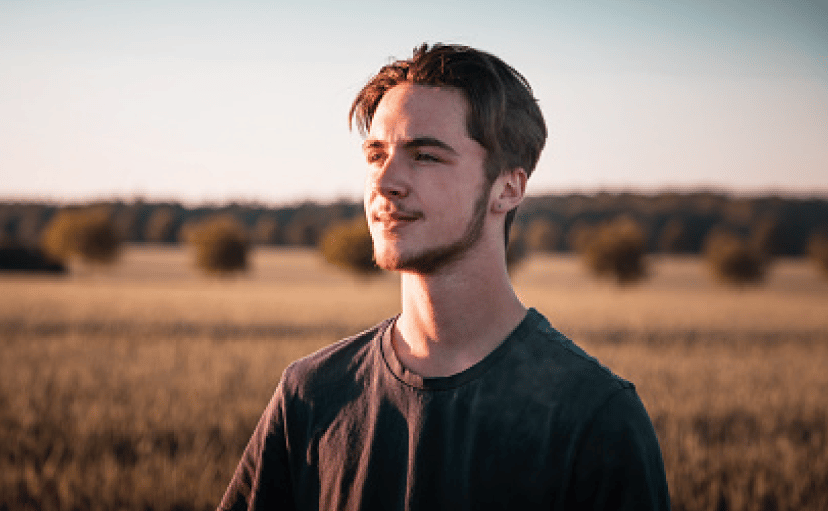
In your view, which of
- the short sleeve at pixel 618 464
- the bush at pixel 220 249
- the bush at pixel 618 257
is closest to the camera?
the short sleeve at pixel 618 464

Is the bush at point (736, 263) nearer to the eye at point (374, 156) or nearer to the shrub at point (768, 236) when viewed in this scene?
the shrub at point (768, 236)

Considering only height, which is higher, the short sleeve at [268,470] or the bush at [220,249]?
the short sleeve at [268,470]

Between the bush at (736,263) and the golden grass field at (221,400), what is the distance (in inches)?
1820

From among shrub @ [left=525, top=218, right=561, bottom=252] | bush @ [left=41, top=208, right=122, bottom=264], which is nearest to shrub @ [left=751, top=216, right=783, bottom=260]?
shrub @ [left=525, top=218, right=561, bottom=252]

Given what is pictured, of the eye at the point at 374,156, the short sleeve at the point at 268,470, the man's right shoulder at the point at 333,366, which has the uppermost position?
the eye at the point at 374,156

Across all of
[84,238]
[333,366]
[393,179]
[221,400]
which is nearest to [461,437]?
[333,366]

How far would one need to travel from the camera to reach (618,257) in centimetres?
6800

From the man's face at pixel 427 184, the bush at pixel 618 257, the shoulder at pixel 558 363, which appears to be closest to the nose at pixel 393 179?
the man's face at pixel 427 184

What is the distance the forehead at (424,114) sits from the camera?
202 cm

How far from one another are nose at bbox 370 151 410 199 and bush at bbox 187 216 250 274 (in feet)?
244

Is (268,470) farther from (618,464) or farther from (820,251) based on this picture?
(820,251)

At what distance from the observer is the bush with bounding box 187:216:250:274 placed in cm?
7356

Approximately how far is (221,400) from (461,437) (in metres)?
8.10

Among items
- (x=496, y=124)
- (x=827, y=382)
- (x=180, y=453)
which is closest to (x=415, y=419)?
(x=496, y=124)
